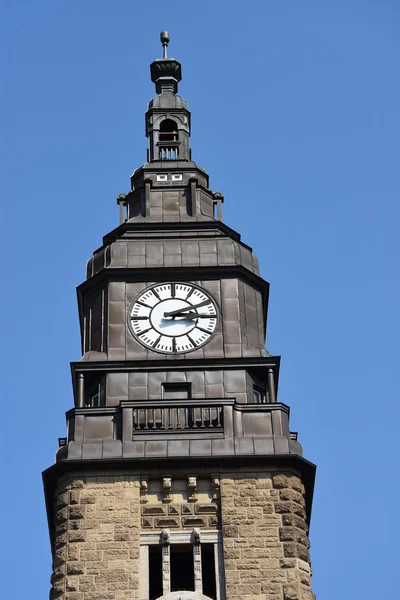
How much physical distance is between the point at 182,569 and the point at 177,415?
365 centimetres

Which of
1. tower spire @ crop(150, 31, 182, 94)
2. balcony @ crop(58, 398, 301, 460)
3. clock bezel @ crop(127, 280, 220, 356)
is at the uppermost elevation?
tower spire @ crop(150, 31, 182, 94)

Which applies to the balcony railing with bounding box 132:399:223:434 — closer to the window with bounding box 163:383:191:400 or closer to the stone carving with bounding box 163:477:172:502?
the window with bounding box 163:383:191:400

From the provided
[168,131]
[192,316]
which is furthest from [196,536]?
[168,131]

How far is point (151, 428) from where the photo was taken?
42.6m

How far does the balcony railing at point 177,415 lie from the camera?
42.6 meters

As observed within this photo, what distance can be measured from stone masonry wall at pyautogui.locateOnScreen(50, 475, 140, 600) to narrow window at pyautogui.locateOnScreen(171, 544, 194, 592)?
47.2 inches

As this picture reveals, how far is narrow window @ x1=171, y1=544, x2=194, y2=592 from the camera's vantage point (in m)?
41.0

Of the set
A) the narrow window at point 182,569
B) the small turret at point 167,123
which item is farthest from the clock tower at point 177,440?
the small turret at point 167,123

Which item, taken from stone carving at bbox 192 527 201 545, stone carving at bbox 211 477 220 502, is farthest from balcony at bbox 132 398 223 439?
stone carving at bbox 192 527 201 545

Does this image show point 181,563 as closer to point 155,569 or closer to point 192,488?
point 155,569

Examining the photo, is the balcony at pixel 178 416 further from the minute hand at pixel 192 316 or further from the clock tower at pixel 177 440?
the minute hand at pixel 192 316

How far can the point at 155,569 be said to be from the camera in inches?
1608

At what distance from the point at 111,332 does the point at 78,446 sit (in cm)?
404

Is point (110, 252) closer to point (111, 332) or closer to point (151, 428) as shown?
point (111, 332)
